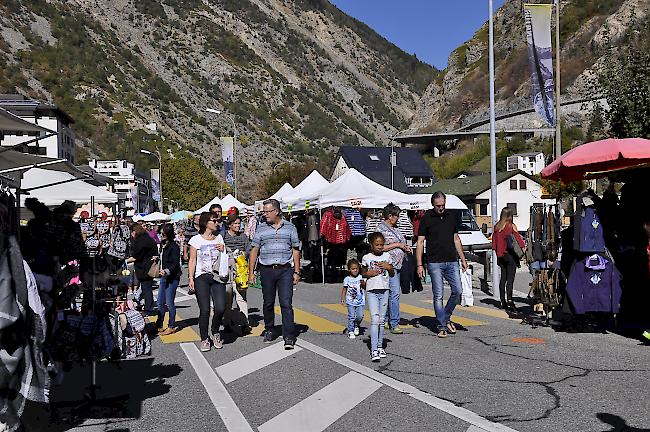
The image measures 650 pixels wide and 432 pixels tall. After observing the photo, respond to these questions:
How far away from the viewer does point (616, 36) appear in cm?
7306

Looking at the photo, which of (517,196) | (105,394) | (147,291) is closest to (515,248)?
(147,291)

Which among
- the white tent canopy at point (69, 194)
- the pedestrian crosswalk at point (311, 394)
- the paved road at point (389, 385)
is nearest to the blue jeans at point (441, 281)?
the paved road at point (389, 385)

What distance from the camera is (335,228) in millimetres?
20203

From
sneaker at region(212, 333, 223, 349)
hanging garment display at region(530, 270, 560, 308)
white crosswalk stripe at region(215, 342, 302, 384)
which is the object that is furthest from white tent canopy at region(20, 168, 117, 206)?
hanging garment display at region(530, 270, 560, 308)

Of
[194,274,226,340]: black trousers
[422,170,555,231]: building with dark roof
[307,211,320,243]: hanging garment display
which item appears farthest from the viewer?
[422,170,555,231]: building with dark roof

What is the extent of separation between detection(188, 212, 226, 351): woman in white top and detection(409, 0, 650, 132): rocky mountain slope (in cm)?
5980

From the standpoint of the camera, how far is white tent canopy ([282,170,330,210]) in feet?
72.4

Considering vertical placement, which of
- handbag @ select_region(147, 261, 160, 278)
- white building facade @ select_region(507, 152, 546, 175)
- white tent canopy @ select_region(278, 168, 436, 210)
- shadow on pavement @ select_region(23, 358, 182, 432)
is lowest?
shadow on pavement @ select_region(23, 358, 182, 432)

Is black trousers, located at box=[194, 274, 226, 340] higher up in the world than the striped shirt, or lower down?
lower down

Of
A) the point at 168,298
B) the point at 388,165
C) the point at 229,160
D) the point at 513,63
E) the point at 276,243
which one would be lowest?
the point at 168,298

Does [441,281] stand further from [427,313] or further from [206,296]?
[206,296]

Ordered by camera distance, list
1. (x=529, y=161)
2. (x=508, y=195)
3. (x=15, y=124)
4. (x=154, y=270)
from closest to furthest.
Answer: (x=15, y=124), (x=154, y=270), (x=508, y=195), (x=529, y=161)

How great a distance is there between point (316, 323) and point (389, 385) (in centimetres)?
513

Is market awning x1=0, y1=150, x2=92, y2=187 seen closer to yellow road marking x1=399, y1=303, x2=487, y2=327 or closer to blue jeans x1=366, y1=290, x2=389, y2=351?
blue jeans x1=366, y1=290, x2=389, y2=351
